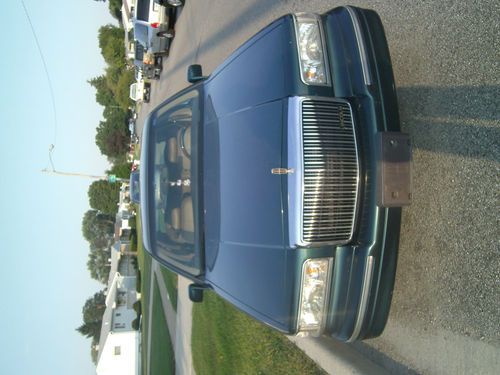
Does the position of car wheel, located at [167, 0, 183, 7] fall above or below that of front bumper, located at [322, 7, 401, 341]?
above

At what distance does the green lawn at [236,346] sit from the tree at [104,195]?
57740 millimetres

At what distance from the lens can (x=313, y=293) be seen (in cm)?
341

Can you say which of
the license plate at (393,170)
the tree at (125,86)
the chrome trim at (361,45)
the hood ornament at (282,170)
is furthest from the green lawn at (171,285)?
the tree at (125,86)

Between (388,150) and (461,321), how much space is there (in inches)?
60.4

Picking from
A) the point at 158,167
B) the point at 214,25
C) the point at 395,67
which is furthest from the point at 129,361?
the point at 395,67

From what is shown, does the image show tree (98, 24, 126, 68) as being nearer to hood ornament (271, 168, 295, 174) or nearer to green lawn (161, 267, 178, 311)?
green lawn (161, 267, 178, 311)

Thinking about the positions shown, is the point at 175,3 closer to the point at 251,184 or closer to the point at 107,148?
the point at 251,184

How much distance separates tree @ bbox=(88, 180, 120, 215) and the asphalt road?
63.8m

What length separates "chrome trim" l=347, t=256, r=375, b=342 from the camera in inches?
135

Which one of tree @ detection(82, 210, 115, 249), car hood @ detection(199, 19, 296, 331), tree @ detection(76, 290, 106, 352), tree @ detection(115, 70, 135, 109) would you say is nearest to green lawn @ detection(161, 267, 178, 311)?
car hood @ detection(199, 19, 296, 331)

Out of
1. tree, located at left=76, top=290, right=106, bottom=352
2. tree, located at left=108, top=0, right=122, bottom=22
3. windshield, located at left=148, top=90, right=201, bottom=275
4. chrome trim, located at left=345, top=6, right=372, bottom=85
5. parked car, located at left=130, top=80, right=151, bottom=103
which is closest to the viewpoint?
chrome trim, located at left=345, top=6, right=372, bottom=85

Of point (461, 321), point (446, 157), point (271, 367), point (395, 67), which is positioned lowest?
point (271, 367)

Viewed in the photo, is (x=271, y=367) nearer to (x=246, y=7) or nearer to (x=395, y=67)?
(x=395, y=67)

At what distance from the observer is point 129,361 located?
1287 inches
